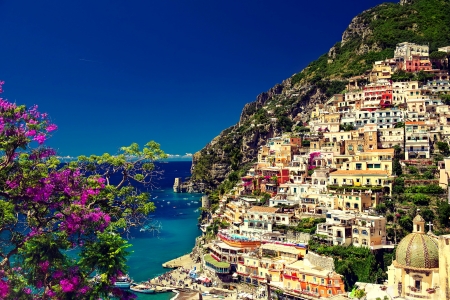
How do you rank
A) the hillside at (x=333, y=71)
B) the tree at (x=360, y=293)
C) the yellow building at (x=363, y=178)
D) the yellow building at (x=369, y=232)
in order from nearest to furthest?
the tree at (x=360, y=293), the yellow building at (x=369, y=232), the yellow building at (x=363, y=178), the hillside at (x=333, y=71)

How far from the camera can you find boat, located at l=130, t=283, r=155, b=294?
4338 centimetres

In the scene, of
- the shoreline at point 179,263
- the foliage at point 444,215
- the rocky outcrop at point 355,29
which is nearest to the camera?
the foliage at point 444,215

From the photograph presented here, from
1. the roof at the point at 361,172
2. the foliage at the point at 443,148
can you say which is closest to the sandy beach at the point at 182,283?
the roof at the point at 361,172

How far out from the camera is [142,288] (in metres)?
43.9

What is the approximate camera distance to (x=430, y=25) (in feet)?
319

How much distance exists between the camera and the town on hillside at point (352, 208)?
33.7 m

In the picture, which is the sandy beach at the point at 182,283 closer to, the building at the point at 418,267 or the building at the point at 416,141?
the building at the point at 418,267

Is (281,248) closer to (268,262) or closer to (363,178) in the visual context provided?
(268,262)

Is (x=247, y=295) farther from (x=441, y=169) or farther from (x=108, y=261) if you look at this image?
(x=108, y=261)

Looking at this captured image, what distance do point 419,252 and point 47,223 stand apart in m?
20.7

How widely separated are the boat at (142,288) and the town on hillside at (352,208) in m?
6.28

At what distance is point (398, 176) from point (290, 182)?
13.5 meters

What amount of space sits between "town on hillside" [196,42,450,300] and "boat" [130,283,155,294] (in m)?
6.28

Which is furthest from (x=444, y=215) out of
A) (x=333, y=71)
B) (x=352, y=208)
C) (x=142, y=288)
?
(x=333, y=71)
